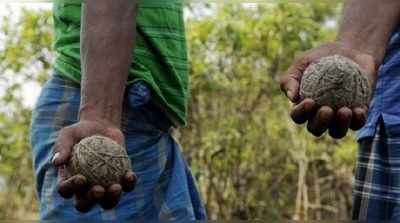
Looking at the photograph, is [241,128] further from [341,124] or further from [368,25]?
[341,124]

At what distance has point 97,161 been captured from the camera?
1484 mm

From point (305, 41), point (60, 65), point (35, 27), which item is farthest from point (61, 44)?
point (305, 41)

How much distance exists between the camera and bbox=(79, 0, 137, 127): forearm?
1523 mm

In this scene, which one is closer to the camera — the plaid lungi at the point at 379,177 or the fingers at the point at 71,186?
the fingers at the point at 71,186

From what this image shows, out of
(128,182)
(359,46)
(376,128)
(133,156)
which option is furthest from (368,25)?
(133,156)

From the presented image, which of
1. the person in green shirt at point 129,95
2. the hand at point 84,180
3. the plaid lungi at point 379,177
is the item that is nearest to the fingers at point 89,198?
the hand at point 84,180

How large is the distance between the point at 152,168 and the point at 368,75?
55 cm

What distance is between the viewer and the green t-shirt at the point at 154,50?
1.76 m

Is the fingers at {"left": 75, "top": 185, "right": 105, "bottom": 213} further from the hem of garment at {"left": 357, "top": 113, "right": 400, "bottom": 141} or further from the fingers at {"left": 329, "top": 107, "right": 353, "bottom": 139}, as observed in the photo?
the hem of garment at {"left": 357, "top": 113, "right": 400, "bottom": 141}

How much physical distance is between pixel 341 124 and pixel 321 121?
0.10ft

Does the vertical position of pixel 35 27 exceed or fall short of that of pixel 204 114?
it exceeds it

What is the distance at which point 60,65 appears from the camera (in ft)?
5.85

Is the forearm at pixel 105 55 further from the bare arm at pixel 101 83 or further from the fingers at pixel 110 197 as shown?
the fingers at pixel 110 197

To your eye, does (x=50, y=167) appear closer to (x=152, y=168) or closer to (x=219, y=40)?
(x=152, y=168)
